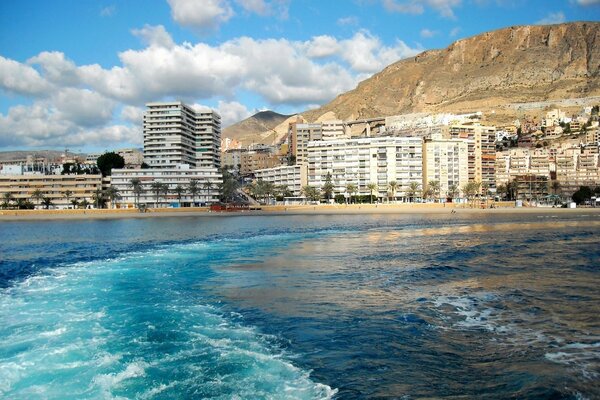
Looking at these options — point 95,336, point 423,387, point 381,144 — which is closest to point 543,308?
point 423,387

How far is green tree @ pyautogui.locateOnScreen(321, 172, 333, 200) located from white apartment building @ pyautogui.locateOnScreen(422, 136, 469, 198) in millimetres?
24748

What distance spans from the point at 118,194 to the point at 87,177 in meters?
11.9

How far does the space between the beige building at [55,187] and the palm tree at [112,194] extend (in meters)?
6.38

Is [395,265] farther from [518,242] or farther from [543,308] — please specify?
[518,242]

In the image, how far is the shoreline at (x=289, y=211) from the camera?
311 ft

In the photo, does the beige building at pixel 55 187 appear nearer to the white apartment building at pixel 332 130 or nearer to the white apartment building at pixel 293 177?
the white apartment building at pixel 293 177

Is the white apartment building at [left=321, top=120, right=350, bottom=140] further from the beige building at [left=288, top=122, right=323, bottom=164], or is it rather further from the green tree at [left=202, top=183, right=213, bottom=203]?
the green tree at [left=202, top=183, right=213, bottom=203]

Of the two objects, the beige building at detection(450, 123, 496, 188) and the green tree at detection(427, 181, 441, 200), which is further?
the beige building at detection(450, 123, 496, 188)

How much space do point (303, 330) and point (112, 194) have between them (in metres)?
106

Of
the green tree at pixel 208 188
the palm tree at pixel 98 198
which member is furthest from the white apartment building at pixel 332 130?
the palm tree at pixel 98 198

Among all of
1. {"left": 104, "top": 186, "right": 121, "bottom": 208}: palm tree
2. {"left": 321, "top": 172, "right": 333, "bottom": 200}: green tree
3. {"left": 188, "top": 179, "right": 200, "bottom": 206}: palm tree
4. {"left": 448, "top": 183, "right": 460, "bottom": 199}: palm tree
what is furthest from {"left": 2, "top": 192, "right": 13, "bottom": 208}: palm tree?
{"left": 448, "top": 183, "right": 460, "bottom": 199}: palm tree

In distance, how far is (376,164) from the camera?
131625 mm

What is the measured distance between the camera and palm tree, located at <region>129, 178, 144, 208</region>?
358 feet

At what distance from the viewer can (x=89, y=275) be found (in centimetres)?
2119
